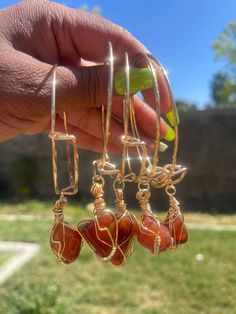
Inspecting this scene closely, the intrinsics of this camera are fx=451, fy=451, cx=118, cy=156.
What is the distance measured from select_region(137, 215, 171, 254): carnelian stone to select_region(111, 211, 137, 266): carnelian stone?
2 cm

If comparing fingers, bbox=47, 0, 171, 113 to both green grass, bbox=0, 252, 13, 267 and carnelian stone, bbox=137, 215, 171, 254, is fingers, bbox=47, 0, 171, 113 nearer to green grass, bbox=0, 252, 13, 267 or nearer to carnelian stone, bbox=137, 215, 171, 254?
carnelian stone, bbox=137, 215, 171, 254

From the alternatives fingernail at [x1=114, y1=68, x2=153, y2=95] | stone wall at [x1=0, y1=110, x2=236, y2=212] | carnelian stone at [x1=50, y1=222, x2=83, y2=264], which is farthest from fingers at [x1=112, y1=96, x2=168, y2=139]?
stone wall at [x1=0, y1=110, x2=236, y2=212]

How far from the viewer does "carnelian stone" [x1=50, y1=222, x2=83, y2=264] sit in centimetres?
99

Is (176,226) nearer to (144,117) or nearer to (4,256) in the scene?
(144,117)

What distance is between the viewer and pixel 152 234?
0.96 metres

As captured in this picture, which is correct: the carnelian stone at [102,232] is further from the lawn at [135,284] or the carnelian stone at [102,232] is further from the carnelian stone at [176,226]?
the lawn at [135,284]

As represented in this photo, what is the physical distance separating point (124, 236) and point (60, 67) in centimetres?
39

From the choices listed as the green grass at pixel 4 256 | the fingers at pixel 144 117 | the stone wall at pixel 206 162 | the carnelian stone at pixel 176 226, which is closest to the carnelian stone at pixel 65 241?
the carnelian stone at pixel 176 226

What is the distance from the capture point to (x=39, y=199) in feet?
20.2

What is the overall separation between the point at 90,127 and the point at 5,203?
482cm

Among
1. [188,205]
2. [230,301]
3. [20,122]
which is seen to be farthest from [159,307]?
[188,205]

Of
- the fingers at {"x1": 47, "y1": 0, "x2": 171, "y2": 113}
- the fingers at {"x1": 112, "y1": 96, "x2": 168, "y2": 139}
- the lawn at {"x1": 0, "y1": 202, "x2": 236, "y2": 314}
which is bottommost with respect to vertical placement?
the lawn at {"x1": 0, "y1": 202, "x2": 236, "y2": 314}

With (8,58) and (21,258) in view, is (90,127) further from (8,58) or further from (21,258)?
(21,258)

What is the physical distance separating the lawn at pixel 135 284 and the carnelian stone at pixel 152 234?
1310 millimetres
